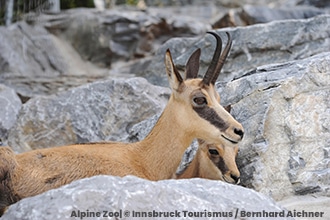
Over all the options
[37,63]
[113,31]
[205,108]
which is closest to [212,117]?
[205,108]

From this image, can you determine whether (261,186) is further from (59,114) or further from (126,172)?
(59,114)

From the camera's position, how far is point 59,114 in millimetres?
11766

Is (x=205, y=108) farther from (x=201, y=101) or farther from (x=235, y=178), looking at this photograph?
(x=235, y=178)

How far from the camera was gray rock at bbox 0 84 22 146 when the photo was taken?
1193 cm

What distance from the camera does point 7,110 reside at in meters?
12.3

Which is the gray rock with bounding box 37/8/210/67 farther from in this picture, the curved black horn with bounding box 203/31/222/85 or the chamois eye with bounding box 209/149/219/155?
the curved black horn with bounding box 203/31/222/85

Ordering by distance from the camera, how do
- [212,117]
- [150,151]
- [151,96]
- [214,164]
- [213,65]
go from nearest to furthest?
[212,117] → [213,65] → [150,151] → [214,164] → [151,96]

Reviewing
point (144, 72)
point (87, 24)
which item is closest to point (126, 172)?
point (144, 72)

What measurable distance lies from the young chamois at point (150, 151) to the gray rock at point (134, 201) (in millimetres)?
1434

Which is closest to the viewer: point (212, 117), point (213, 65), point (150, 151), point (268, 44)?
point (212, 117)

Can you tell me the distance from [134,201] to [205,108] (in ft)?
8.44

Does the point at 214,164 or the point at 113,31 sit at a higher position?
the point at 214,164

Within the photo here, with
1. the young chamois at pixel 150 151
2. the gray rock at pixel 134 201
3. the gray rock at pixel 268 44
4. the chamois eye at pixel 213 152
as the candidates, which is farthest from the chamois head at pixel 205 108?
the gray rock at pixel 268 44

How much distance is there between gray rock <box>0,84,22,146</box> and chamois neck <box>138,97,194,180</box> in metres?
4.16
